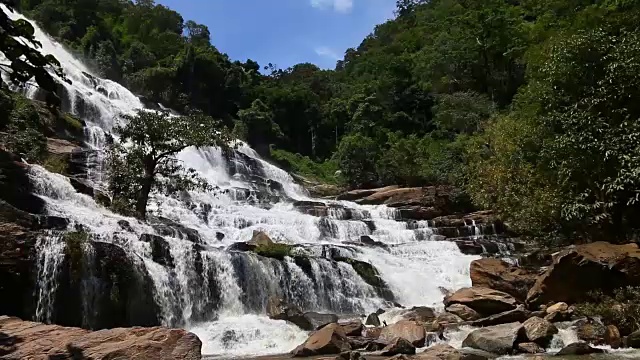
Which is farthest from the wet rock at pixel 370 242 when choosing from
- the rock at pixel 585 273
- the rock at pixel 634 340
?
the rock at pixel 634 340

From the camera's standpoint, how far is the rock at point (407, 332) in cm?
1264

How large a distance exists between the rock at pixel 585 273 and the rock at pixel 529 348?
4339 millimetres

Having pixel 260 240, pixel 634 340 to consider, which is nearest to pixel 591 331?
pixel 634 340

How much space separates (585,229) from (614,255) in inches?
194

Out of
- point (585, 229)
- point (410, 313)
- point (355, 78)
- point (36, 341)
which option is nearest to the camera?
point (36, 341)

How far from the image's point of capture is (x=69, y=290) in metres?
14.3

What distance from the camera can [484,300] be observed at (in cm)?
1573

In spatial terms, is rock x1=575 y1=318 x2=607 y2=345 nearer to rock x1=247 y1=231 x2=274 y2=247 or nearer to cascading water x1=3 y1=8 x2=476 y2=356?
cascading water x1=3 y1=8 x2=476 y2=356

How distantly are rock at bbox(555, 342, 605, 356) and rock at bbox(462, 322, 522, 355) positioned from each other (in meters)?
0.97

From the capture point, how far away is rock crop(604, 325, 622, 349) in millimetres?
11727

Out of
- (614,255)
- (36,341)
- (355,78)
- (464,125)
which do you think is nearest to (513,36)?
(464,125)

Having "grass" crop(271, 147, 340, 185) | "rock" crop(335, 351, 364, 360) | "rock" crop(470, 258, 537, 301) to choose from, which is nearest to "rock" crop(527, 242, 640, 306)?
"rock" crop(470, 258, 537, 301)

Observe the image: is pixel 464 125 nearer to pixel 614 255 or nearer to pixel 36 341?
pixel 614 255

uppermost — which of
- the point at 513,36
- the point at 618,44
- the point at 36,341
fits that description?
the point at 513,36
